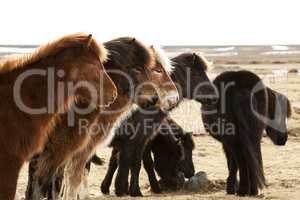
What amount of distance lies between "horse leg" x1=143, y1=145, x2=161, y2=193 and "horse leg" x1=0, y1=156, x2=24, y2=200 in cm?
560

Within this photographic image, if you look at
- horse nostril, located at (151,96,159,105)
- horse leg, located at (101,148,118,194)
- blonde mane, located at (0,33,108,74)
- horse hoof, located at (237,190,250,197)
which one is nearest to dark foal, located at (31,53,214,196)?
horse leg, located at (101,148,118,194)

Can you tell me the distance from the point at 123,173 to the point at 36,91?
14.8ft

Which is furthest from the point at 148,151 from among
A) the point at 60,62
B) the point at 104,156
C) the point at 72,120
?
the point at 60,62

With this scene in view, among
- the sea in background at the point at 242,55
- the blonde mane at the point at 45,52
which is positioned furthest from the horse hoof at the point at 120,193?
the sea in background at the point at 242,55

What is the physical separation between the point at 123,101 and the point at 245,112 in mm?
2503

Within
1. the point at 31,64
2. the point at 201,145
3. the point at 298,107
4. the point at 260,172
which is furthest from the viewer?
the point at 298,107

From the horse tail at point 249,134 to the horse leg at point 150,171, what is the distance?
1.85 m

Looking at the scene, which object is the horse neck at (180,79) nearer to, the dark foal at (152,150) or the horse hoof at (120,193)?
the dark foal at (152,150)

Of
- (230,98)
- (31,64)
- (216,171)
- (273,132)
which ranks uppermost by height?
(31,64)

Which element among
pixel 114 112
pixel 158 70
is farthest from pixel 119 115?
pixel 158 70

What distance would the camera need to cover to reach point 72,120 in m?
7.91

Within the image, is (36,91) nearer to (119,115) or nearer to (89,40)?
(89,40)

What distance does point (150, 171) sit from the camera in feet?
37.6

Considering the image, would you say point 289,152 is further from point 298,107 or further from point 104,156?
point 298,107
